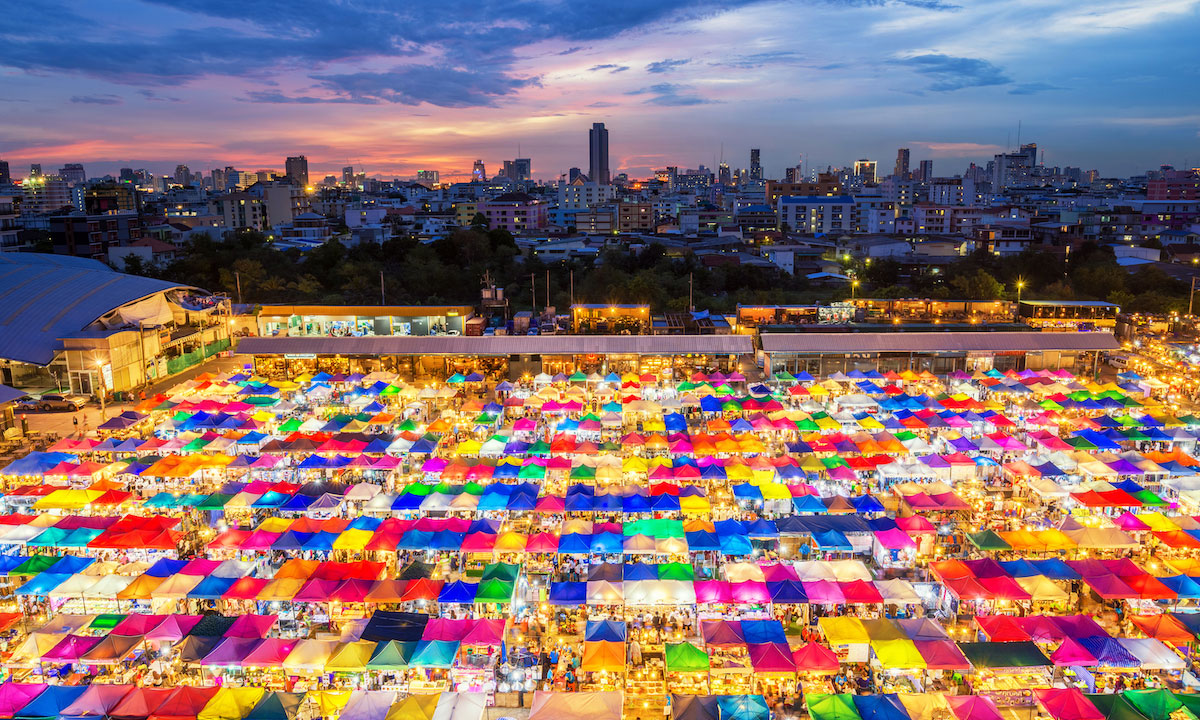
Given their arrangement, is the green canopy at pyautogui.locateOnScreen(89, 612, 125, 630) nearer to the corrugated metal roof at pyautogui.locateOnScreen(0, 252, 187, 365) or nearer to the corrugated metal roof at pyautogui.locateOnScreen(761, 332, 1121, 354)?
the corrugated metal roof at pyautogui.locateOnScreen(0, 252, 187, 365)

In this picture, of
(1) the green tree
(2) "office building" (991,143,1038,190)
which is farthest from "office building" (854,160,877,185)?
(1) the green tree

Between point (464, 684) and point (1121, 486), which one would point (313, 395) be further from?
point (1121, 486)

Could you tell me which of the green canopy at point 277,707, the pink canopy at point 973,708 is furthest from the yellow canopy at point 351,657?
Result: the pink canopy at point 973,708

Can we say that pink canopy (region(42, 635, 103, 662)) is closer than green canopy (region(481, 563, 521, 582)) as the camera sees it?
Yes

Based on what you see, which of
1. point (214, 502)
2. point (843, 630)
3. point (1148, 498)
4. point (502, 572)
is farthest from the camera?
point (214, 502)

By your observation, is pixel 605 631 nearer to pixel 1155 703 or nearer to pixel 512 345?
pixel 1155 703

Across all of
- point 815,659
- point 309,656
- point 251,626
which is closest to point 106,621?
point 251,626
